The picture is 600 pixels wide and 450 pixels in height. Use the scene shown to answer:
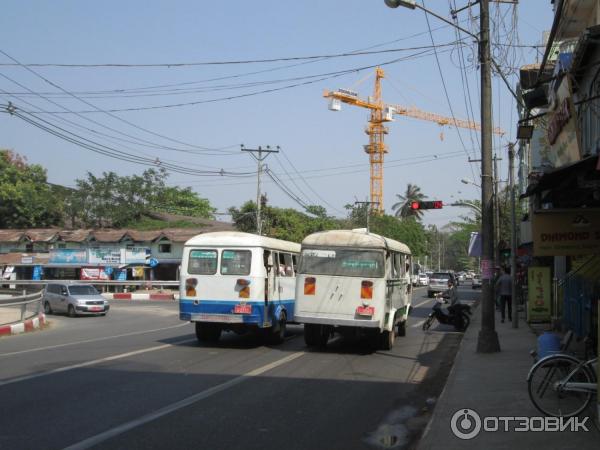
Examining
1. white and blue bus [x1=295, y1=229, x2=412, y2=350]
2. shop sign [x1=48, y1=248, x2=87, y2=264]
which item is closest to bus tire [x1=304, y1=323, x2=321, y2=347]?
white and blue bus [x1=295, y1=229, x2=412, y2=350]

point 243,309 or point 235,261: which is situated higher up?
point 235,261

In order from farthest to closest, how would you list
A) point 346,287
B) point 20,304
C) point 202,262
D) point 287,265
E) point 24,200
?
point 24,200, point 20,304, point 287,265, point 202,262, point 346,287

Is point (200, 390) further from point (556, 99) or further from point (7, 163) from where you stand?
point (7, 163)

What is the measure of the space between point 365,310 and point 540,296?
8.10 meters

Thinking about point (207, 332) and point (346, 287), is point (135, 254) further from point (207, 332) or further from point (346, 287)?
point (346, 287)

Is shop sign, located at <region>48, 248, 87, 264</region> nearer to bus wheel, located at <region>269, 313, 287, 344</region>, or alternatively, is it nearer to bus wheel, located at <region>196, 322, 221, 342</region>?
bus wheel, located at <region>196, 322, 221, 342</region>

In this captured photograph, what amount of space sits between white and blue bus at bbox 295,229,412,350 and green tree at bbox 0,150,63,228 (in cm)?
5395

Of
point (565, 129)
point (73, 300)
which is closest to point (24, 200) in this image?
point (73, 300)

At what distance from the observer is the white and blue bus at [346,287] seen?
46.8 feet

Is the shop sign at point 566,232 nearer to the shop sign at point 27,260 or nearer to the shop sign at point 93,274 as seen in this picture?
the shop sign at point 93,274

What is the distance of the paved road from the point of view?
705cm

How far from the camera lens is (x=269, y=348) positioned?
15477 millimetres

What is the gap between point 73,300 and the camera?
28453 mm

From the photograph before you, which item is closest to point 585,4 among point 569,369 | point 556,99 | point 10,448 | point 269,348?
point 556,99
